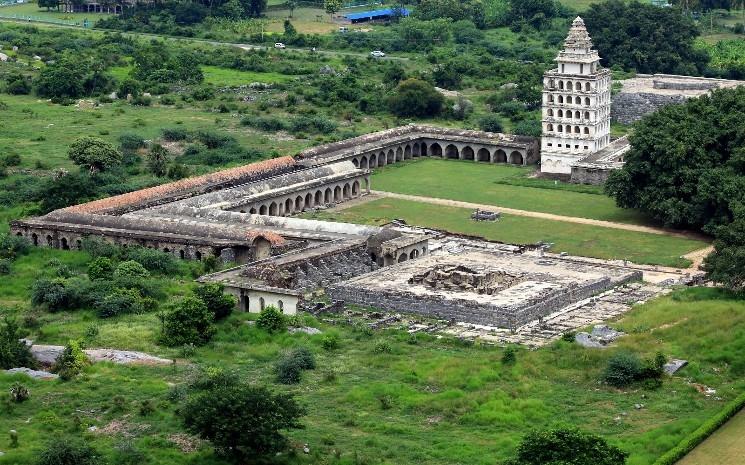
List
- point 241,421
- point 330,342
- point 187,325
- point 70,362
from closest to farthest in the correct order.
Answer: point 241,421 → point 70,362 → point 330,342 → point 187,325

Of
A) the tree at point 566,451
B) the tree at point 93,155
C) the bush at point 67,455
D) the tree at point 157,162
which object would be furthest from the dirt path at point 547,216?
the bush at point 67,455

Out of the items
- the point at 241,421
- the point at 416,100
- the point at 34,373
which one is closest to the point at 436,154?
the point at 416,100

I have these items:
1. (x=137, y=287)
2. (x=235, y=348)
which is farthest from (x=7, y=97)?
(x=235, y=348)

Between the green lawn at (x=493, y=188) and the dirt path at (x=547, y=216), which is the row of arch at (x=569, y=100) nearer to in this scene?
the green lawn at (x=493, y=188)

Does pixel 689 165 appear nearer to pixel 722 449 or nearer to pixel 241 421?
pixel 722 449

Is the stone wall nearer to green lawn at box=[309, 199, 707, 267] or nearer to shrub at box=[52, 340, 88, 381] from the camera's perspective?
green lawn at box=[309, 199, 707, 267]

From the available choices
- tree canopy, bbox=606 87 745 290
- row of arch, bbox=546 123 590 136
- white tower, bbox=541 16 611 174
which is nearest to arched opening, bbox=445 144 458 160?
white tower, bbox=541 16 611 174
